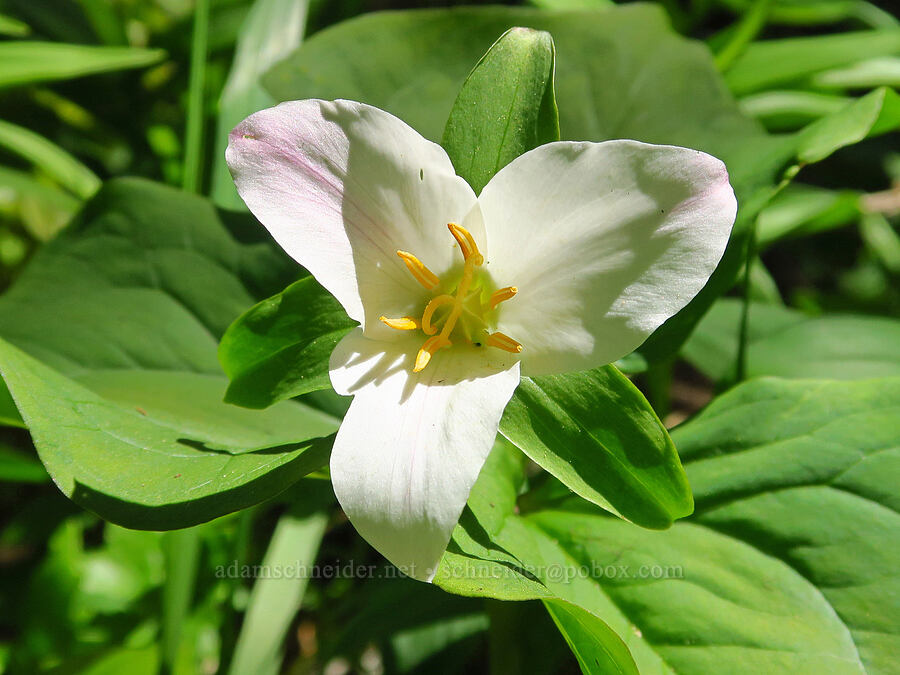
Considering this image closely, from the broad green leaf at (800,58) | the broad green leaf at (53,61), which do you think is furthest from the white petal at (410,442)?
the broad green leaf at (800,58)

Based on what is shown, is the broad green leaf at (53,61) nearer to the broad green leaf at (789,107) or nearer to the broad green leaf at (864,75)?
the broad green leaf at (789,107)

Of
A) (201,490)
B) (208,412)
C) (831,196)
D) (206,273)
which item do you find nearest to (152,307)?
(206,273)

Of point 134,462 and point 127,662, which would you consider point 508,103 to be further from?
point 127,662

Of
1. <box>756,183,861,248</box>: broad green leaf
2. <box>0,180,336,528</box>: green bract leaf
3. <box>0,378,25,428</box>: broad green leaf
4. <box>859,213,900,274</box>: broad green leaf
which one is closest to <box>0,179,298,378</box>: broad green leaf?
<box>0,180,336,528</box>: green bract leaf

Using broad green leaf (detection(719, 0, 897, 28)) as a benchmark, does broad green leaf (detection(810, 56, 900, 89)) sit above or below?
below

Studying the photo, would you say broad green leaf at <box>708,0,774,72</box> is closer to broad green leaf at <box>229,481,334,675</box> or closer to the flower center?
the flower center
